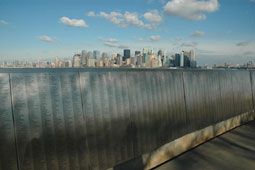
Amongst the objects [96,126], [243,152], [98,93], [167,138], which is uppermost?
[98,93]

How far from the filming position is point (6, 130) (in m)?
3.88

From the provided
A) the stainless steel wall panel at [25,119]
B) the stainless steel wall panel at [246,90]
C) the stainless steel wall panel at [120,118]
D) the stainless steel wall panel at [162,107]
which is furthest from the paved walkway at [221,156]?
the stainless steel wall panel at [25,119]

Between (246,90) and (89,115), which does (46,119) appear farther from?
(246,90)

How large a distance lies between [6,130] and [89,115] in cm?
206

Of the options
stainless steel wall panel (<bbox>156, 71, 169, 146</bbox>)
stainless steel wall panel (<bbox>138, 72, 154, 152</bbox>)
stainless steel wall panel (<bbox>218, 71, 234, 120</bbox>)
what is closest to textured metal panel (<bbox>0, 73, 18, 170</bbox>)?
stainless steel wall panel (<bbox>138, 72, 154, 152</bbox>)

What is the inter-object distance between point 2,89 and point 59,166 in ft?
8.12

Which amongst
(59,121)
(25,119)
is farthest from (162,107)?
(25,119)

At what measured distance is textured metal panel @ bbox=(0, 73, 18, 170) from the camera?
3.84 metres

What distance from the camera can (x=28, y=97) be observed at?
4176mm

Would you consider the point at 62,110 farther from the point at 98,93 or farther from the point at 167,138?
the point at 167,138

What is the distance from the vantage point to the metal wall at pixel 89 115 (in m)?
4.04

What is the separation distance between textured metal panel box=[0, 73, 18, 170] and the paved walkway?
16.7ft

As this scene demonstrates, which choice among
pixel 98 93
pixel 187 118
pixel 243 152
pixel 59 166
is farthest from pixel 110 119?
pixel 243 152

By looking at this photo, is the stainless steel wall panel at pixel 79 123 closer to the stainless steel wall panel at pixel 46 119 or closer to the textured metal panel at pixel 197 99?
the stainless steel wall panel at pixel 46 119
